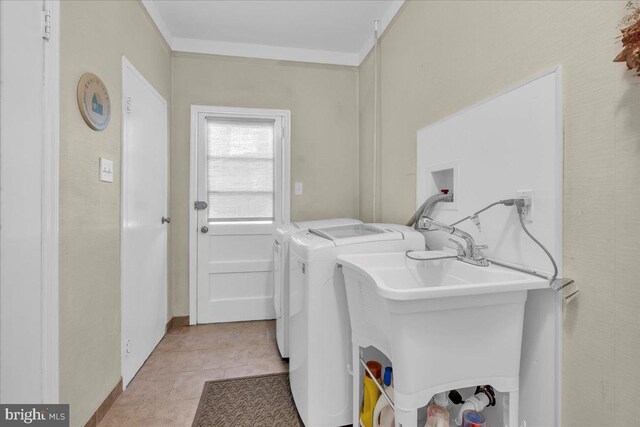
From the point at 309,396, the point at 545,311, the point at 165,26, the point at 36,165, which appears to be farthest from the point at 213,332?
the point at 165,26

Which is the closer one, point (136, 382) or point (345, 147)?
point (136, 382)

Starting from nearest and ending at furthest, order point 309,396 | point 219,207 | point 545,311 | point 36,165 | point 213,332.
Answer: point 545,311, point 36,165, point 309,396, point 213,332, point 219,207

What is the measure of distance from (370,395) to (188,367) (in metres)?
1.38

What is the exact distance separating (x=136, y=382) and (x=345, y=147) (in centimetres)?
250

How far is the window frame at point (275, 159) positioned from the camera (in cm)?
281

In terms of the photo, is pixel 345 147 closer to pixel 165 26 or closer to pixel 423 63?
pixel 423 63

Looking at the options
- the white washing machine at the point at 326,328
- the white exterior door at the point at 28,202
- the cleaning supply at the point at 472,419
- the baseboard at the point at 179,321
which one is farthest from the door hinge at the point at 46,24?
the baseboard at the point at 179,321

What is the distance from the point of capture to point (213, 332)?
2.67 meters

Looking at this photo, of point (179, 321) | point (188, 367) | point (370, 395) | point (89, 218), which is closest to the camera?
point (370, 395)

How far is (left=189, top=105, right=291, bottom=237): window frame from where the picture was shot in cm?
281

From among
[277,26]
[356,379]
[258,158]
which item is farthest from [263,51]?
[356,379]

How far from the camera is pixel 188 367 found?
2111 mm

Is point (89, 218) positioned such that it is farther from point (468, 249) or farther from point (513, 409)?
point (513, 409)

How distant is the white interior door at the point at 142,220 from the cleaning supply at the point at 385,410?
1.50 m
